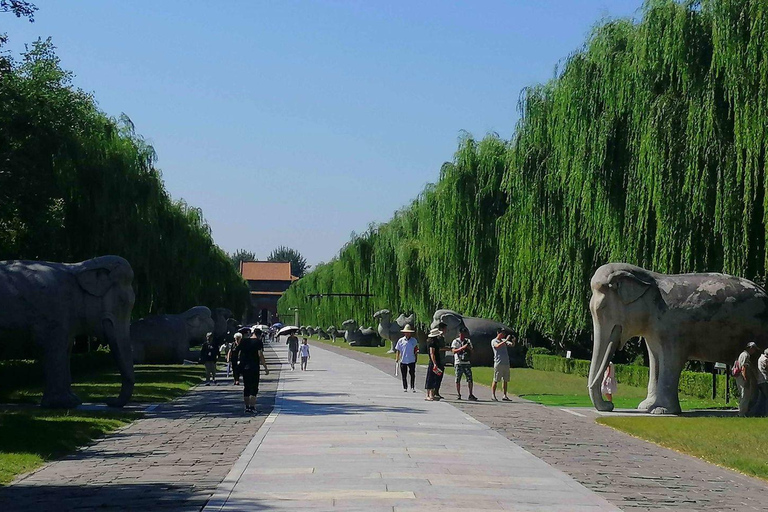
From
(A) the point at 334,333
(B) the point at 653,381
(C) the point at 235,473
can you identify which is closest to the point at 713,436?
(B) the point at 653,381

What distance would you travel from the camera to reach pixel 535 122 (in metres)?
36.5

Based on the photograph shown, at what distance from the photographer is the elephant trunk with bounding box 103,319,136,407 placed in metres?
23.7

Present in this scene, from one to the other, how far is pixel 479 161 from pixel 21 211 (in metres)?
23.0

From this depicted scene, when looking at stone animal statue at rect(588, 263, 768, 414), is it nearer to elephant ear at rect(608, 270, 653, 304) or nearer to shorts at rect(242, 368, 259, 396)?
elephant ear at rect(608, 270, 653, 304)

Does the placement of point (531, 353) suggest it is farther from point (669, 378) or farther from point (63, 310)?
point (63, 310)

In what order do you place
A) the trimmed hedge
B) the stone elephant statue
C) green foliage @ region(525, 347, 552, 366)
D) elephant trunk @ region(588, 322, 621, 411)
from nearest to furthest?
elephant trunk @ region(588, 322, 621, 411), the trimmed hedge, green foliage @ region(525, 347, 552, 366), the stone elephant statue

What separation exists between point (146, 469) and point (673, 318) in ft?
40.9

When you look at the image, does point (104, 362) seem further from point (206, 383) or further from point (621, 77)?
point (621, 77)

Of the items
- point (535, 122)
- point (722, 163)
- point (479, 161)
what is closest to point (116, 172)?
point (535, 122)

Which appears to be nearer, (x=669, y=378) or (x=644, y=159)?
(x=669, y=378)

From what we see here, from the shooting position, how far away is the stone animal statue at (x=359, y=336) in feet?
312

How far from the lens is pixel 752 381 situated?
72.0 ft

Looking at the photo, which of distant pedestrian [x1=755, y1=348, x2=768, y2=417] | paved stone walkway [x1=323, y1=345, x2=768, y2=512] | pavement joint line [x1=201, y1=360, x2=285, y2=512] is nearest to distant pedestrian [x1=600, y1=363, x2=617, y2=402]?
paved stone walkway [x1=323, y1=345, x2=768, y2=512]

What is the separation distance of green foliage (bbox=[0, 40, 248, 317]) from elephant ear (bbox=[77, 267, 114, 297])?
14.3 ft
